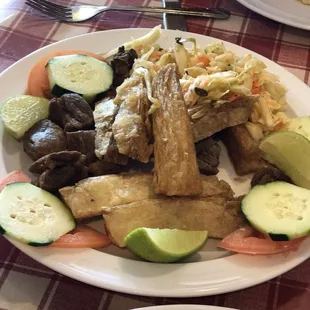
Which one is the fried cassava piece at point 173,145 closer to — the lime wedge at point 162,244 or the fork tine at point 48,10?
the lime wedge at point 162,244

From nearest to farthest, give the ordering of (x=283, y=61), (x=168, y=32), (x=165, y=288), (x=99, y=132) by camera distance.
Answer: (x=165, y=288), (x=99, y=132), (x=168, y=32), (x=283, y=61)

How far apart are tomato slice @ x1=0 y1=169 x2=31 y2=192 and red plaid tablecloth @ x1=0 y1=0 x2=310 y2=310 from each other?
20cm

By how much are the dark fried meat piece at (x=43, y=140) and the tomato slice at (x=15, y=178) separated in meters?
0.10

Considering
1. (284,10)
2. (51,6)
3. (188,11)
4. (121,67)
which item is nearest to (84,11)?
(51,6)

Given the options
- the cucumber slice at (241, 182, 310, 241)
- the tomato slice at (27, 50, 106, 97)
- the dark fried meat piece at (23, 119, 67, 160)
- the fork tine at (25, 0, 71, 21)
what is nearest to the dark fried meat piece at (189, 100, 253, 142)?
the cucumber slice at (241, 182, 310, 241)

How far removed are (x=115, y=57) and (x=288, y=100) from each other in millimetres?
755

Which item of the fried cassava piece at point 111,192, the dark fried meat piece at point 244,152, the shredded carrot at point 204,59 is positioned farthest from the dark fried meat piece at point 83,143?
the shredded carrot at point 204,59

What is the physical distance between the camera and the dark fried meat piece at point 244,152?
6.25 feet

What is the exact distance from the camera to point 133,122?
5.85 feet

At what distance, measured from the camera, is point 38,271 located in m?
1.59

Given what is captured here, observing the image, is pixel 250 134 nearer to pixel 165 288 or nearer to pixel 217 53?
pixel 217 53

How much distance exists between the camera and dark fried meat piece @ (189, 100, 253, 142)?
1902mm

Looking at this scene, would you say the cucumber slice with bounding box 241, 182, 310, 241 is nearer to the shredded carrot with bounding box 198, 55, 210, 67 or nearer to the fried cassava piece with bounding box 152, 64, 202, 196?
the fried cassava piece with bounding box 152, 64, 202, 196

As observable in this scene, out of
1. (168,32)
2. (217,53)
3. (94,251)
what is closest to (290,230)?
(94,251)
